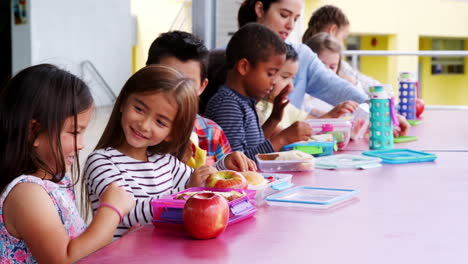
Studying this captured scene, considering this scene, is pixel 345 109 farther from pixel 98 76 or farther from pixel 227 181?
pixel 98 76

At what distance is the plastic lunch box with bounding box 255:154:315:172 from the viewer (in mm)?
1681

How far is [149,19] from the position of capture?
12.3m

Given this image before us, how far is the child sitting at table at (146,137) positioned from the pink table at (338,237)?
0.28m

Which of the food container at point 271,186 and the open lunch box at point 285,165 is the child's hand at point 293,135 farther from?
the food container at point 271,186

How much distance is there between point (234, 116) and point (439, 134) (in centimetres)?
93

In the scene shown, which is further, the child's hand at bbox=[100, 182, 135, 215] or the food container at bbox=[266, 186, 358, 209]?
the food container at bbox=[266, 186, 358, 209]

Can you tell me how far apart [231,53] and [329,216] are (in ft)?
3.77

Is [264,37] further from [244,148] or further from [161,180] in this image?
[161,180]

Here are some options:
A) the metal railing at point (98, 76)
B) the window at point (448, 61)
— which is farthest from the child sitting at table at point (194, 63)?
the window at point (448, 61)

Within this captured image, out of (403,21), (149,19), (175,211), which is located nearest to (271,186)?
(175,211)

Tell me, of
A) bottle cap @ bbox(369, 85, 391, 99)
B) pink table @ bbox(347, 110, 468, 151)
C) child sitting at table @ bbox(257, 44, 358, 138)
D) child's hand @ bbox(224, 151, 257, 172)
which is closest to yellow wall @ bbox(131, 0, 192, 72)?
pink table @ bbox(347, 110, 468, 151)

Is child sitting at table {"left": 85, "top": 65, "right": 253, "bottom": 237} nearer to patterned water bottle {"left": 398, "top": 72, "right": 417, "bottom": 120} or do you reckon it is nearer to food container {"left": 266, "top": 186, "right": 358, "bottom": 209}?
food container {"left": 266, "top": 186, "right": 358, "bottom": 209}

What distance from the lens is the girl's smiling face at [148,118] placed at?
1.38 m

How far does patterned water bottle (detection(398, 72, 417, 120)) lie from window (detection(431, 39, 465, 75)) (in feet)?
50.0
